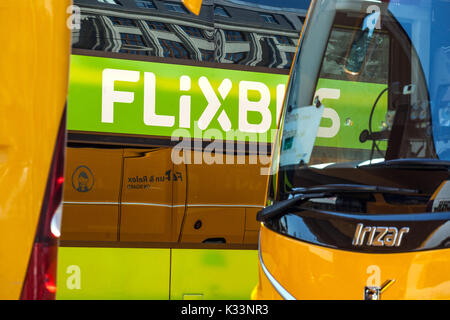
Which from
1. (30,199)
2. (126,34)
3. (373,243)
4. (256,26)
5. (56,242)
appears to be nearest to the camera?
(30,199)

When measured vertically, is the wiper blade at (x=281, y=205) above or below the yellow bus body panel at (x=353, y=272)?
above

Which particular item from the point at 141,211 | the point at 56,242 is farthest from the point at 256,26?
Result: the point at 56,242

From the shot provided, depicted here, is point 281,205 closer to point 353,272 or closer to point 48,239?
point 353,272

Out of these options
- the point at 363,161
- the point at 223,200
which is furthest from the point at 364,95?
the point at 223,200

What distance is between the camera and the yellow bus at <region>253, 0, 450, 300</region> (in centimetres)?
220

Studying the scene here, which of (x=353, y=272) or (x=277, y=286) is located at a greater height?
(x=353, y=272)

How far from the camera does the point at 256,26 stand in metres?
3.46

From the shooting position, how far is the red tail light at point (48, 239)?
6.17 feet

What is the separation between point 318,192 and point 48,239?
116 centimetres

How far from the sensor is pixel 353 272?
2236mm

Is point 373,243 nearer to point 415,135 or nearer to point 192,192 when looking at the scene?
point 415,135

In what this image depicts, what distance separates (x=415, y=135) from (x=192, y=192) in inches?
55.4

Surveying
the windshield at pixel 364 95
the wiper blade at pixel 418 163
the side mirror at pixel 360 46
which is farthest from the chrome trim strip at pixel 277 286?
the side mirror at pixel 360 46

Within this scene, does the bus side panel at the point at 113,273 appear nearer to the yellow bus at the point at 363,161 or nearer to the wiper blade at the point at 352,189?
the yellow bus at the point at 363,161
